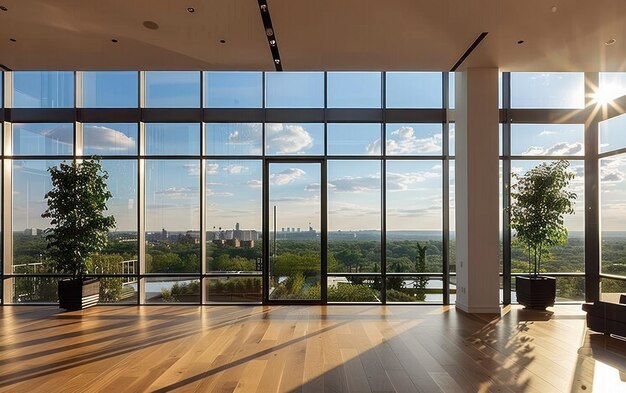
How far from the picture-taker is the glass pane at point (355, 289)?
8008mm

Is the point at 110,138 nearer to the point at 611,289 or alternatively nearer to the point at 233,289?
the point at 233,289

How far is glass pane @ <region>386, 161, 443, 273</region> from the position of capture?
319 inches

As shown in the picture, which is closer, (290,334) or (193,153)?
(290,334)

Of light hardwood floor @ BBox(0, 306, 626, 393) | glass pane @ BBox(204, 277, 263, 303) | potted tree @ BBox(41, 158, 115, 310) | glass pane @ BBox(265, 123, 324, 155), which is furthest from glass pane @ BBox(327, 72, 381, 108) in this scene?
potted tree @ BBox(41, 158, 115, 310)

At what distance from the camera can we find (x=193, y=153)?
→ 817cm

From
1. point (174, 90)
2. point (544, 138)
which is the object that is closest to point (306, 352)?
point (174, 90)

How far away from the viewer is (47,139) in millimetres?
8227

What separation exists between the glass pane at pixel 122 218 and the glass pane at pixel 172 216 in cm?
27

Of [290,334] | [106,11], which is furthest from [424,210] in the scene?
[106,11]

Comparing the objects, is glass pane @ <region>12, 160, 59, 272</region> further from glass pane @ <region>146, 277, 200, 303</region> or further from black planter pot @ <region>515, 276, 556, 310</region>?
black planter pot @ <region>515, 276, 556, 310</region>

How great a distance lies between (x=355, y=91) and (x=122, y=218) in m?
5.13

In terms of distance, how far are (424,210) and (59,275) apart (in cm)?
709

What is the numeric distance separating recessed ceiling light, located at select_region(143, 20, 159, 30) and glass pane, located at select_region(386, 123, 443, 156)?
4.47 m

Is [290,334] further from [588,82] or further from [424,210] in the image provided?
[588,82]
